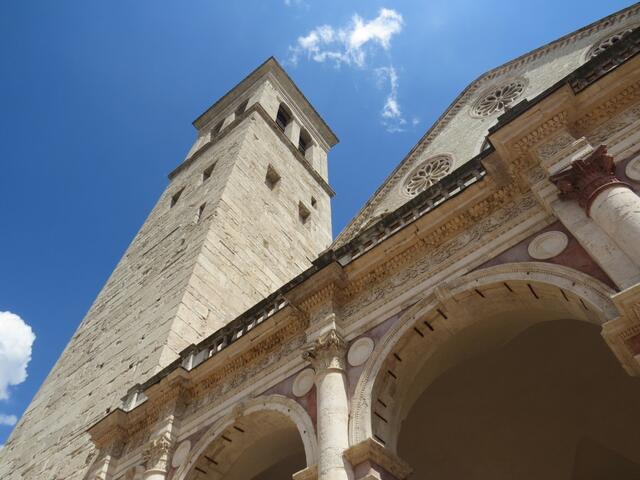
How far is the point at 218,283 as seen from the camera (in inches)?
642

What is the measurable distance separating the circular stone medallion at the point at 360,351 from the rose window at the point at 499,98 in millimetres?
8470

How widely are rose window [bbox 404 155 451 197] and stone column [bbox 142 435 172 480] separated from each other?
24.7ft

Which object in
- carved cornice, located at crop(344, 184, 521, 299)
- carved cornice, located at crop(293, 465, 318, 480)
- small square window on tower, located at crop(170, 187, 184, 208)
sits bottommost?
carved cornice, located at crop(293, 465, 318, 480)

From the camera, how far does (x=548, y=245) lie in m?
7.67

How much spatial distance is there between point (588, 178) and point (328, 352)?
4.27m

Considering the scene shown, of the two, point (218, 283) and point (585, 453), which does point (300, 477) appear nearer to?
point (585, 453)

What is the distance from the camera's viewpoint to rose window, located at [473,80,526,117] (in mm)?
14867

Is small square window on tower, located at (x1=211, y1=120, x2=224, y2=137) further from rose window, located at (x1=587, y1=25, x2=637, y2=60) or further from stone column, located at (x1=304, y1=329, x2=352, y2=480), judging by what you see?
stone column, located at (x1=304, y1=329, x2=352, y2=480)

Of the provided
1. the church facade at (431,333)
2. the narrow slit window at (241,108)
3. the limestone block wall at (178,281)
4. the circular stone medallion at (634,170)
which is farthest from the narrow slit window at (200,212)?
the circular stone medallion at (634,170)

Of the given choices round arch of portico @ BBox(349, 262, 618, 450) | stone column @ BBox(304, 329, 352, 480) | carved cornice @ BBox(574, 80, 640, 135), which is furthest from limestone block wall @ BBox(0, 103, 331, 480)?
carved cornice @ BBox(574, 80, 640, 135)

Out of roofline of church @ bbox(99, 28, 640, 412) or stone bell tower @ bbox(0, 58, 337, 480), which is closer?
roofline of church @ bbox(99, 28, 640, 412)

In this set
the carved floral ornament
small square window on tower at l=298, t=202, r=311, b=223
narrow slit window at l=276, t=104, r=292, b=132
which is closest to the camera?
the carved floral ornament

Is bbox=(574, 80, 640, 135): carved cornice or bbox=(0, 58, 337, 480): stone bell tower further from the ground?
bbox=(0, 58, 337, 480): stone bell tower

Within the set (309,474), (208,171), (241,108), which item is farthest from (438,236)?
(241,108)
